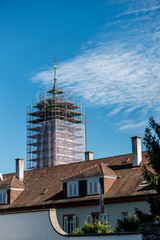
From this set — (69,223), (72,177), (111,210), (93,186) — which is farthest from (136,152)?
(69,223)

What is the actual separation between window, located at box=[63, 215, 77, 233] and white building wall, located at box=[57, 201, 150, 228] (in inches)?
12.3

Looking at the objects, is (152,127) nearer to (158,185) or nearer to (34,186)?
(158,185)

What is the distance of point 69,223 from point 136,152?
7.63m

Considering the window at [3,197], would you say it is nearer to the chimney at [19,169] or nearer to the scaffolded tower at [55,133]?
the chimney at [19,169]

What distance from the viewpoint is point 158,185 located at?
1941 centimetres

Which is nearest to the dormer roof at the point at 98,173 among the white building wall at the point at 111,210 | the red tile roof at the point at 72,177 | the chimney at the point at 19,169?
the red tile roof at the point at 72,177

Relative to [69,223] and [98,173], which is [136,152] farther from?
[69,223]

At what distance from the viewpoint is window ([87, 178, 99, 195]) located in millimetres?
33969

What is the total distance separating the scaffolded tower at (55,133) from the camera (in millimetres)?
96062

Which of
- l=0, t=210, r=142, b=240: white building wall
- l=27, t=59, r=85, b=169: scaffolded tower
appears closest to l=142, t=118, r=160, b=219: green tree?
l=0, t=210, r=142, b=240: white building wall

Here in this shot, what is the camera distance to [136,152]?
35094 mm

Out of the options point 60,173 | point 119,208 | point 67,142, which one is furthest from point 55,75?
point 119,208

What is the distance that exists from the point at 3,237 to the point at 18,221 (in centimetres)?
151

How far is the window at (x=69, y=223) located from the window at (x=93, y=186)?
2.33 metres
